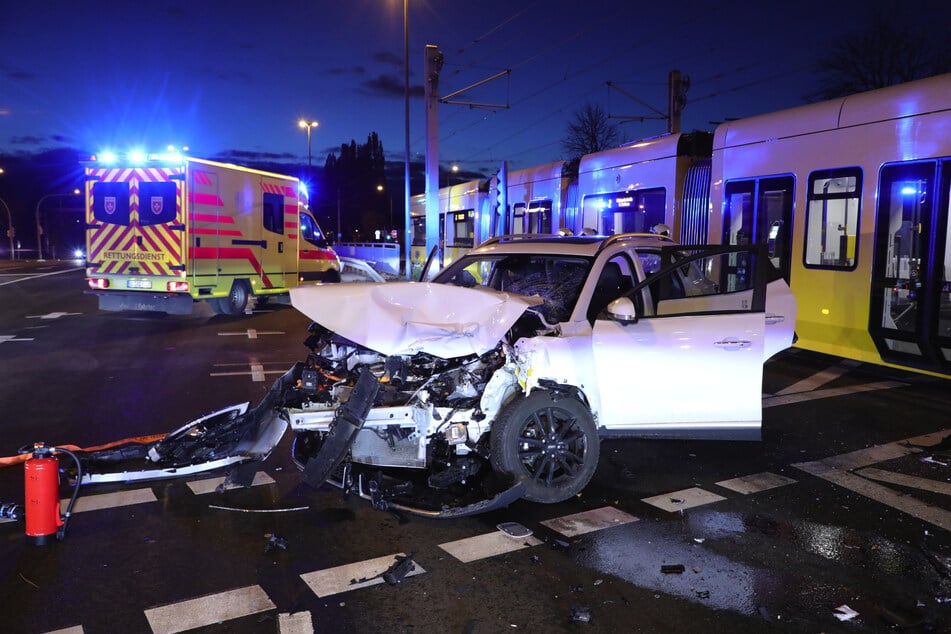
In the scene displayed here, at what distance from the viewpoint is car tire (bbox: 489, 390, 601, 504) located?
5039mm

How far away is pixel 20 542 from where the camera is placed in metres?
4.43

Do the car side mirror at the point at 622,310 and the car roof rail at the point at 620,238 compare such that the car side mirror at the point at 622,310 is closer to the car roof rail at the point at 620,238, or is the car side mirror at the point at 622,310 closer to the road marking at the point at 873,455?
the car roof rail at the point at 620,238

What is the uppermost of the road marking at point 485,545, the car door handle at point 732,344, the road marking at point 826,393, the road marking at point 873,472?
the car door handle at point 732,344

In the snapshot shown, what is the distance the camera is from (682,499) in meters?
5.36

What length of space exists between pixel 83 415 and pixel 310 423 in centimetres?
391

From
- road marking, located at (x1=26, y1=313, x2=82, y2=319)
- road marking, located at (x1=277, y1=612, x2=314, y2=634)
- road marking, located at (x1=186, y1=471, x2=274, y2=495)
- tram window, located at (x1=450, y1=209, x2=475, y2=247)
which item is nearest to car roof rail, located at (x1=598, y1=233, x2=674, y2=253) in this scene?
road marking, located at (x1=186, y1=471, x2=274, y2=495)

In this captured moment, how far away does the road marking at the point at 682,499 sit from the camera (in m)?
5.21

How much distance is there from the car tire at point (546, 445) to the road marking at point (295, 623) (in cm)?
179

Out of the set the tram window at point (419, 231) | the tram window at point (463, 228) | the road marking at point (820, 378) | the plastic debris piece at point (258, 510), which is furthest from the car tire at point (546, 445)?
the tram window at point (419, 231)

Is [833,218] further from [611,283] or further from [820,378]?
[611,283]

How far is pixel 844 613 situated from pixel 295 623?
270 centimetres

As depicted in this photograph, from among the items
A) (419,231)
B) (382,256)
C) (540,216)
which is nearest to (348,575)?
(540,216)

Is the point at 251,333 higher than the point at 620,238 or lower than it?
lower

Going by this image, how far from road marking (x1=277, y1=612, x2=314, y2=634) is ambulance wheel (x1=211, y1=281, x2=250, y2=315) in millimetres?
13507
